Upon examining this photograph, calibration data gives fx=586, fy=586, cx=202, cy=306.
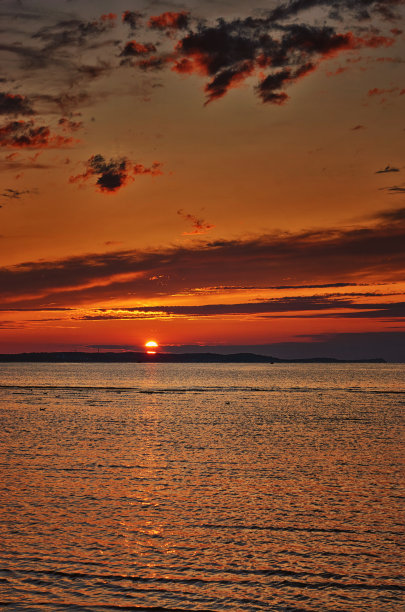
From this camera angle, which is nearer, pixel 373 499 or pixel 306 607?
pixel 306 607

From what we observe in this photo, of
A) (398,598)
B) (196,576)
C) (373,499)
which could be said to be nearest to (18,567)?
(196,576)

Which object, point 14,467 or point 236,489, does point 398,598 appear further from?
point 14,467

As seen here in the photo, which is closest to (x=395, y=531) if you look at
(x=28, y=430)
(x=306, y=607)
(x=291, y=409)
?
(x=306, y=607)

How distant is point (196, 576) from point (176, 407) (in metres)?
96.1

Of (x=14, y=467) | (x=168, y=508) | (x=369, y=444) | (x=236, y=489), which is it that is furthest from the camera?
(x=369, y=444)

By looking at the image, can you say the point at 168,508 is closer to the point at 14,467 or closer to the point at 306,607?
the point at 306,607

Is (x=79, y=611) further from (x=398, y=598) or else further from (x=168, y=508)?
(x=168, y=508)

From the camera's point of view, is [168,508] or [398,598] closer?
[398,598]

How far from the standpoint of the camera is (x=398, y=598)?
68.5 ft

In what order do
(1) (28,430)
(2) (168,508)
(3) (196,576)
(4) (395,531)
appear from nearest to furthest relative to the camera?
(3) (196,576) → (4) (395,531) → (2) (168,508) → (1) (28,430)

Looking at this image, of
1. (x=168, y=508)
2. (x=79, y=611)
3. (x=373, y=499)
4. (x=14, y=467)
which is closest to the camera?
(x=79, y=611)

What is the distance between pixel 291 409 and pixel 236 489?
259ft

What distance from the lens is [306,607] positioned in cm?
2005

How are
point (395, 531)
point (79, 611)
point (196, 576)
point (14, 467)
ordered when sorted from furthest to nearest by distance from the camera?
point (14, 467) → point (395, 531) → point (196, 576) → point (79, 611)
